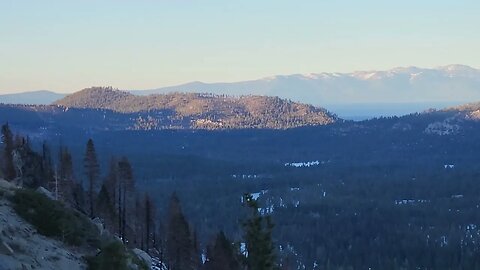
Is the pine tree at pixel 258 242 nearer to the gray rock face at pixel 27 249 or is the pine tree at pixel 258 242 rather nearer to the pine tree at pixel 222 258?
the gray rock face at pixel 27 249

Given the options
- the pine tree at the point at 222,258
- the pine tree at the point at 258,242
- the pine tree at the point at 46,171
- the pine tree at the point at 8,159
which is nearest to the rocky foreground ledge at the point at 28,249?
the pine tree at the point at 258,242

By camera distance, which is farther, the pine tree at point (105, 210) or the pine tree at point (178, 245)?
the pine tree at point (105, 210)

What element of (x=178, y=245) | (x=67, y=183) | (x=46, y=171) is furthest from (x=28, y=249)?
(x=46, y=171)

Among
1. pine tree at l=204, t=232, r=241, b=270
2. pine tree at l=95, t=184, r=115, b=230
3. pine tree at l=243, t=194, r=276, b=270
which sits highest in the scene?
pine tree at l=243, t=194, r=276, b=270

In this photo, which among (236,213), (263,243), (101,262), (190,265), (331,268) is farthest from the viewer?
(236,213)

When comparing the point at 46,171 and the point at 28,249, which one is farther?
the point at 46,171

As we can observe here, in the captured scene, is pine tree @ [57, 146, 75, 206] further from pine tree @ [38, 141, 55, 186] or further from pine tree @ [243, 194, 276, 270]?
pine tree @ [243, 194, 276, 270]

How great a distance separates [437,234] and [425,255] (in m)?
21.5

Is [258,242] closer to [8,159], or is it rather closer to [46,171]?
[8,159]

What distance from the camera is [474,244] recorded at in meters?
141

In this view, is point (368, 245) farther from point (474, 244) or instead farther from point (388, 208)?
point (388, 208)

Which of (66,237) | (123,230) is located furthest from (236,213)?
(66,237)

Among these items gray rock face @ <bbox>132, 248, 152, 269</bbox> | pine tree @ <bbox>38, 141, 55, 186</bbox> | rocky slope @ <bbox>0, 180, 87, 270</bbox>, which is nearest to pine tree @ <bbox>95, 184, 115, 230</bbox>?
pine tree @ <bbox>38, 141, 55, 186</bbox>

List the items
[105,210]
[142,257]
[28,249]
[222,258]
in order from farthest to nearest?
[105,210] → [222,258] → [142,257] → [28,249]
